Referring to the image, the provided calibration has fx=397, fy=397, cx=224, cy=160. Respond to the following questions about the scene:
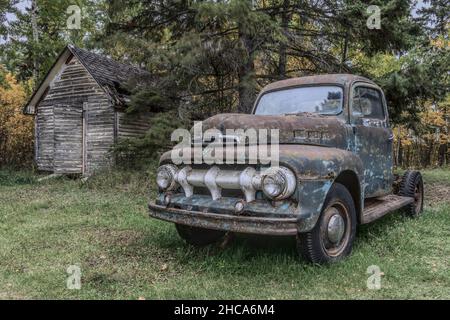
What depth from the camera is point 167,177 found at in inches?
178

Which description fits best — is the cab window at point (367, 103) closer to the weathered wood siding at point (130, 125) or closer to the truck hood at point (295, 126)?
the truck hood at point (295, 126)

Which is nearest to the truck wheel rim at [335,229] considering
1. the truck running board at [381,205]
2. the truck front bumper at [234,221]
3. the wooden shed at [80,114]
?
the truck running board at [381,205]

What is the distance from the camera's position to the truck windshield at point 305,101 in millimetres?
5035

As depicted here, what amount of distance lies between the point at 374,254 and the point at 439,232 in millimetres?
1663

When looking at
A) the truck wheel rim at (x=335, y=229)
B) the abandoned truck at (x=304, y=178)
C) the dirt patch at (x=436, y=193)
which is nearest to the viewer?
the abandoned truck at (x=304, y=178)

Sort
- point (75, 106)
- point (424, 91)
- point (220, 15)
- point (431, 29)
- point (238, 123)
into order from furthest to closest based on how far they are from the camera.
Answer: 1. point (431, 29)
2. point (75, 106)
3. point (424, 91)
4. point (220, 15)
5. point (238, 123)

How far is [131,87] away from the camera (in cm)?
1152

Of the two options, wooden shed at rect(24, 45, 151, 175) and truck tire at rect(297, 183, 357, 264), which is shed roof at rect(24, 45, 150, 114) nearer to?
wooden shed at rect(24, 45, 151, 175)

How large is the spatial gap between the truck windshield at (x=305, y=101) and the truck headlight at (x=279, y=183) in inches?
64.5

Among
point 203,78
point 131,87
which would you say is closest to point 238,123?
point 203,78

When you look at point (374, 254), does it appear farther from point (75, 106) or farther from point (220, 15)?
point (75, 106)

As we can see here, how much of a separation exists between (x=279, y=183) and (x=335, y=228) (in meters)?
0.99

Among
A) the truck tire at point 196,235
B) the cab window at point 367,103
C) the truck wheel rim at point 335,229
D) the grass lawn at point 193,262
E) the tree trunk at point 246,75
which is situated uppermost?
the tree trunk at point 246,75

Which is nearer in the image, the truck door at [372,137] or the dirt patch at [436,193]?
the truck door at [372,137]
